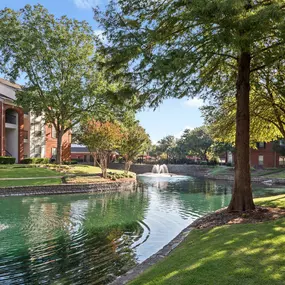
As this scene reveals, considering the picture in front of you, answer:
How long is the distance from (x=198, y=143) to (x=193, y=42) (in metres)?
57.3

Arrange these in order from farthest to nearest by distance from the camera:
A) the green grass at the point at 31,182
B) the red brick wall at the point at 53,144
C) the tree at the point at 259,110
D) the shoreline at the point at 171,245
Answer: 1. the red brick wall at the point at 53,144
2. the green grass at the point at 31,182
3. the tree at the point at 259,110
4. the shoreline at the point at 171,245

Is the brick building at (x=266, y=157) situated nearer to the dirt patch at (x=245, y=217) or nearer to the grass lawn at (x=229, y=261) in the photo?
the dirt patch at (x=245, y=217)

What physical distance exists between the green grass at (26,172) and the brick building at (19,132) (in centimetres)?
758

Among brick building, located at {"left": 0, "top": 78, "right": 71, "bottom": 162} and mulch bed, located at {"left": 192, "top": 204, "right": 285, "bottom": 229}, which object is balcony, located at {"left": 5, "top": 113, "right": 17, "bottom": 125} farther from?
mulch bed, located at {"left": 192, "top": 204, "right": 285, "bottom": 229}

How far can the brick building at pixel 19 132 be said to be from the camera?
109 feet

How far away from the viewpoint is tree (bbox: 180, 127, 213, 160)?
210ft

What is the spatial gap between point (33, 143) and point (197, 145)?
37.0 metres

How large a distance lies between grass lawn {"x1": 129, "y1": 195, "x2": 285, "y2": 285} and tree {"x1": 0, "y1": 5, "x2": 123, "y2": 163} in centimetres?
2276

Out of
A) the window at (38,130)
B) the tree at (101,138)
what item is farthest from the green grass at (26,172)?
the window at (38,130)

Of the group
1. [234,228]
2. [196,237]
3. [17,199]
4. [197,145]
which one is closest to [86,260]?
[196,237]

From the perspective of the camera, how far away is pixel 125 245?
9.42 m

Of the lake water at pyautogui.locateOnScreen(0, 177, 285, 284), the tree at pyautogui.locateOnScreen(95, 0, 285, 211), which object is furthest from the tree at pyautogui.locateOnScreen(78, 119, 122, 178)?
the tree at pyautogui.locateOnScreen(95, 0, 285, 211)

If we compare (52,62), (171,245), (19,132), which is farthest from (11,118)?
(171,245)

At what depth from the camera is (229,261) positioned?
213 inches
